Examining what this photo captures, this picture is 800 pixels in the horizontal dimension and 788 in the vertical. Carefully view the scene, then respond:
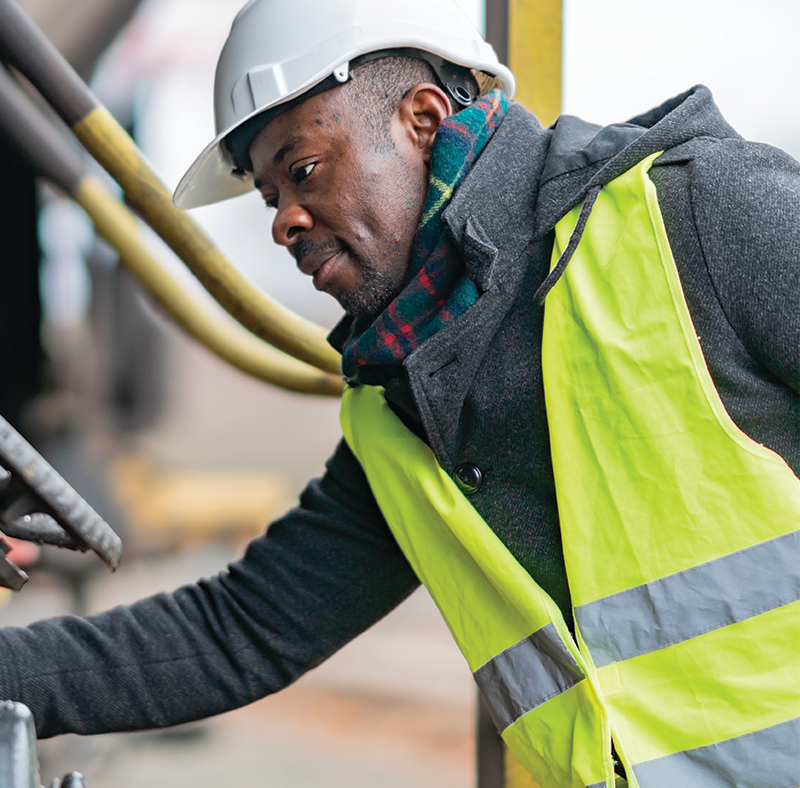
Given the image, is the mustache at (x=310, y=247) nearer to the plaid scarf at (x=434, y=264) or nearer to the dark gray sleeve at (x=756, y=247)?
the plaid scarf at (x=434, y=264)

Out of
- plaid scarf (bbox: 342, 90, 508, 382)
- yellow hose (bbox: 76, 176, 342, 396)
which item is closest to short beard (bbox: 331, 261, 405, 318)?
plaid scarf (bbox: 342, 90, 508, 382)

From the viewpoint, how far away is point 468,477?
1.21 m

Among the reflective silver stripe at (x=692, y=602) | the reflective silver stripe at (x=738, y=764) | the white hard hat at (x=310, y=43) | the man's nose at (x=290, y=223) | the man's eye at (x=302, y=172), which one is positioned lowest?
the reflective silver stripe at (x=738, y=764)

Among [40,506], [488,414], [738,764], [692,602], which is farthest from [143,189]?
[738,764]

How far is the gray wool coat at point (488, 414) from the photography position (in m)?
0.97

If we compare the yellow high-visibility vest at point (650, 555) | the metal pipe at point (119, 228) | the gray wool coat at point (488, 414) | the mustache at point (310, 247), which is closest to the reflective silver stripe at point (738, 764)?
the yellow high-visibility vest at point (650, 555)

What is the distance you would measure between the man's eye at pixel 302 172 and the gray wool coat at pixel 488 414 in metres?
0.29

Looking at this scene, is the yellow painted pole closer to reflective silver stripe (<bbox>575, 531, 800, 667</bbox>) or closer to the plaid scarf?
the plaid scarf

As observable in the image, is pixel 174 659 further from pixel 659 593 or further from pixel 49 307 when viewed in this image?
pixel 49 307

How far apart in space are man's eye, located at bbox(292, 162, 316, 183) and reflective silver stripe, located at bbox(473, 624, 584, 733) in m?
0.80

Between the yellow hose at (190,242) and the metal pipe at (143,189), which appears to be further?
the yellow hose at (190,242)

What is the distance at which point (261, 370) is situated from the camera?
5.77 feet

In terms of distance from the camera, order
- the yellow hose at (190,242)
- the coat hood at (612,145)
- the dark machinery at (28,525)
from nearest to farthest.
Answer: the dark machinery at (28,525), the coat hood at (612,145), the yellow hose at (190,242)

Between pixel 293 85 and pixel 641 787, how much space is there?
1.13 m
